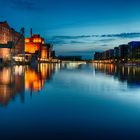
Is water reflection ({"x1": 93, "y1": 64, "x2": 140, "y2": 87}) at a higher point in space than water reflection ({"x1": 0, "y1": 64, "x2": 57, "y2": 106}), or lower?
lower

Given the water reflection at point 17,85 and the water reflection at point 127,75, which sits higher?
the water reflection at point 17,85

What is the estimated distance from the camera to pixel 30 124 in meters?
11.9

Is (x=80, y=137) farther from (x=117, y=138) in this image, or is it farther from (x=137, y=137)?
(x=137, y=137)

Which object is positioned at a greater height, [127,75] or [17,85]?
[17,85]

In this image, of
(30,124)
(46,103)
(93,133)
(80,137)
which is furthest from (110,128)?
(46,103)

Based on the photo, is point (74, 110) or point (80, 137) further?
point (74, 110)

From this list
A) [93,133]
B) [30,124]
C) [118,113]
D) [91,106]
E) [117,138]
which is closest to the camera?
[117,138]

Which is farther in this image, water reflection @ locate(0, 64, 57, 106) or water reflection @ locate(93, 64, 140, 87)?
water reflection @ locate(93, 64, 140, 87)

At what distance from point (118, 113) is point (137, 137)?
4441mm

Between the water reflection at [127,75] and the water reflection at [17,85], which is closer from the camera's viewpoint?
the water reflection at [17,85]

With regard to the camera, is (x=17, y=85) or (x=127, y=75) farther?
(x=127, y=75)

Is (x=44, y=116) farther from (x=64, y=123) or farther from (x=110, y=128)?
(x=110, y=128)

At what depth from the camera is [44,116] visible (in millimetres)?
13586

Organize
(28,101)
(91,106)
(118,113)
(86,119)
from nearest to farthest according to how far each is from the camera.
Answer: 1. (86,119)
2. (118,113)
3. (91,106)
4. (28,101)
